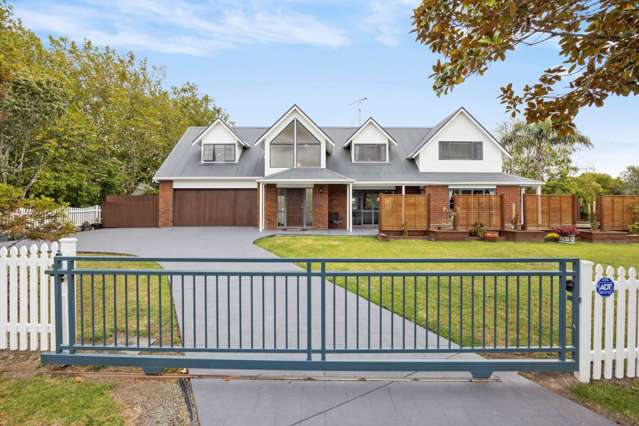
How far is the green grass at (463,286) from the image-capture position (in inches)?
192

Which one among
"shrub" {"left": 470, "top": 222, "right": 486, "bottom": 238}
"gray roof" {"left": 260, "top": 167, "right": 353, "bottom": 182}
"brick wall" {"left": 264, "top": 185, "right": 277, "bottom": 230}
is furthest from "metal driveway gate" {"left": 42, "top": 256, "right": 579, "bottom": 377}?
"brick wall" {"left": 264, "top": 185, "right": 277, "bottom": 230}

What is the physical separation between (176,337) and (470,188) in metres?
20.0

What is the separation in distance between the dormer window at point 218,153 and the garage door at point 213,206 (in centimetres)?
245

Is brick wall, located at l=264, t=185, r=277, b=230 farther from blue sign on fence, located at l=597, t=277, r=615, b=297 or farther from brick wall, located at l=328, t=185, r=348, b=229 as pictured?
blue sign on fence, located at l=597, t=277, r=615, b=297

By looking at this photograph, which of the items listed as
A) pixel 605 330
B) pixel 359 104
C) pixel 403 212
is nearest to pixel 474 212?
pixel 403 212

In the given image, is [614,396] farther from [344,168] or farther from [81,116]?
[81,116]

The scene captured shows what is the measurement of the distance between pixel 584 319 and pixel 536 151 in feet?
129

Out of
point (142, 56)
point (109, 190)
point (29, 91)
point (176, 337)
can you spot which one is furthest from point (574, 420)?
point (142, 56)

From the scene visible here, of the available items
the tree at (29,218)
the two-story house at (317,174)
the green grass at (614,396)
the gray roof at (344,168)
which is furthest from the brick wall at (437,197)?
the tree at (29,218)

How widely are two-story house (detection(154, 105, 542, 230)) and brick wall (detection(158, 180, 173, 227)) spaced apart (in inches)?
2.6

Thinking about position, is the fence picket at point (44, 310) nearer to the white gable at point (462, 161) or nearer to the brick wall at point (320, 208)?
the brick wall at point (320, 208)

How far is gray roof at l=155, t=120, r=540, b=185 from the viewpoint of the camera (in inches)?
827

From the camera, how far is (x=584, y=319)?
3.62 meters

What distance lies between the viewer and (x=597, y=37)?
4.04m
